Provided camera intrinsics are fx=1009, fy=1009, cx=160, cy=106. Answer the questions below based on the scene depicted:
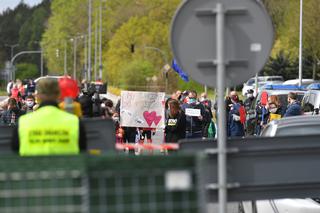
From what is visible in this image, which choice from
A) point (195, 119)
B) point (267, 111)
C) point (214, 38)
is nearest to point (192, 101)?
point (195, 119)

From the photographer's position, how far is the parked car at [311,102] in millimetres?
25816

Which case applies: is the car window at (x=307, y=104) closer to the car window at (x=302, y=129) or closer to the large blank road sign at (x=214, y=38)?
the car window at (x=302, y=129)

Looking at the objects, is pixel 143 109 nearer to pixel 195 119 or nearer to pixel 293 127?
pixel 195 119

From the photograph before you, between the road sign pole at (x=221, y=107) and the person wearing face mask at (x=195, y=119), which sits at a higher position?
the road sign pole at (x=221, y=107)

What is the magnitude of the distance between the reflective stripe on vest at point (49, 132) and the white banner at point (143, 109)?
12.9 meters

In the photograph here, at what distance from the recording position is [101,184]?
5777mm

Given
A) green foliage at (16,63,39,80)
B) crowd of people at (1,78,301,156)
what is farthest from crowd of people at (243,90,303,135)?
green foliage at (16,63,39,80)

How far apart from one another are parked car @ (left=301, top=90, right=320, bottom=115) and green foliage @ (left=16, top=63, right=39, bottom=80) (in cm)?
14362

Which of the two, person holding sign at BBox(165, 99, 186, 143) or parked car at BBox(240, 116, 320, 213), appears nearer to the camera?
parked car at BBox(240, 116, 320, 213)

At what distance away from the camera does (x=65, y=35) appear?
A: 128875mm

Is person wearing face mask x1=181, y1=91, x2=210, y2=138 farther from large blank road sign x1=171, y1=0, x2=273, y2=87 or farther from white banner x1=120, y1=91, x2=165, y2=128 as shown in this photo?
large blank road sign x1=171, y1=0, x2=273, y2=87

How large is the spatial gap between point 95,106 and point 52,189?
1490 centimetres

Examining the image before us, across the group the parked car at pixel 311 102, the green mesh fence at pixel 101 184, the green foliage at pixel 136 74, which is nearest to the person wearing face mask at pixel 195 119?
the parked car at pixel 311 102

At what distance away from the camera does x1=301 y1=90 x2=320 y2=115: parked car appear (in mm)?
25816
